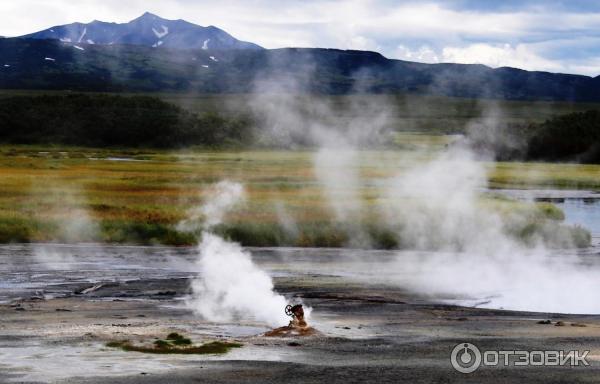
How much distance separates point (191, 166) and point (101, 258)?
2388 inches

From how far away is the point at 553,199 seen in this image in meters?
83.8

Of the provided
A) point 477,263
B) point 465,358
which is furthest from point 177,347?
point 477,263

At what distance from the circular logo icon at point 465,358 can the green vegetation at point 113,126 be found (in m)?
133

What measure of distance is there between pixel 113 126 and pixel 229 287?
135848 mm

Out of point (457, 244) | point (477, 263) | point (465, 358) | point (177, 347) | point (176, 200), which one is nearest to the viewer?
point (465, 358)

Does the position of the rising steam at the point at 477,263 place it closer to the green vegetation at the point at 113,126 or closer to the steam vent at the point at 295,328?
the steam vent at the point at 295,328

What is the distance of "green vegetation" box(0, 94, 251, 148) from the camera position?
15950 centimetres

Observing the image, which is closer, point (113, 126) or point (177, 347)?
point (177, 347)

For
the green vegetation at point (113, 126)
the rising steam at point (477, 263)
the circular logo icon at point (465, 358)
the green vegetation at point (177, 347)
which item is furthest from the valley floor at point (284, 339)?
the green vegetation at point (113, 126)

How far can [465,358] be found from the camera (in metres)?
23.1

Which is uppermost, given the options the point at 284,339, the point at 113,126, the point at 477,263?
the point at 113,126

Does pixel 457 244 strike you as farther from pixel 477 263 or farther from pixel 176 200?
pixel 176 200

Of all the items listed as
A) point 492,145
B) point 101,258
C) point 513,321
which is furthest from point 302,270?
point 492,145

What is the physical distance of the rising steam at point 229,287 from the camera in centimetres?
2955
